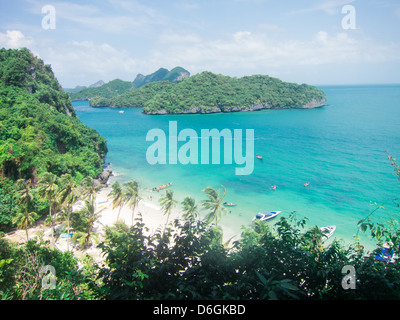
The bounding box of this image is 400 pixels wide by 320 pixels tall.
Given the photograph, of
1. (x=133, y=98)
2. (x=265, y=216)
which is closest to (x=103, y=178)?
(x=265, y=216)

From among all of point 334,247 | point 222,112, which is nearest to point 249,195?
point 334,247

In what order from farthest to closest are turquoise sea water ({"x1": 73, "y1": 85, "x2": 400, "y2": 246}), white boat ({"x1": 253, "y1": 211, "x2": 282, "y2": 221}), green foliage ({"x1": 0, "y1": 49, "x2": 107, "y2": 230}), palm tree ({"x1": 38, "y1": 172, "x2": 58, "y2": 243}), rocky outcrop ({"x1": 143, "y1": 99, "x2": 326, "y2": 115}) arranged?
rocky outcrop ({"x1": 143, "y1": 99, "x2": 326, "y2": 115}), turquoise sea water ({"x1": 73, "y1": 85, "x2": 400, "y2": 246}), white boat ({"x1": 253, "y1": 211, "x2": 282, "y2": 221}), green foliage ({"x1": 0, "y1": 49, "x2": 107, "y2": 230}), palm tree ({"x1": 38, "y1": 172, "x2": 58, "y2": 243})

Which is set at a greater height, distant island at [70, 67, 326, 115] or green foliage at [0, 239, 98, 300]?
distant island at [70, 67, 326, 115]

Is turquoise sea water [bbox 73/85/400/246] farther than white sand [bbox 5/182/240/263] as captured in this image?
Yes

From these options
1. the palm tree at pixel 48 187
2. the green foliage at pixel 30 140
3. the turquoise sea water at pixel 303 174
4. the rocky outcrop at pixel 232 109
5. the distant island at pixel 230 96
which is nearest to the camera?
the palm tree at pixel 48 187

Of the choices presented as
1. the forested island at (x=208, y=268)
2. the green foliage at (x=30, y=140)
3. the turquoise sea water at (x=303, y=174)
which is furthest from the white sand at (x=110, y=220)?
the forested island at (x=208, y=268)

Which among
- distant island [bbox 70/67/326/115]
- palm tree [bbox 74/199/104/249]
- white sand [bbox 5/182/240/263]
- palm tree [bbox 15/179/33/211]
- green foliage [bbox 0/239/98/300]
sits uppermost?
distant island [bbox 70/67/326/115]

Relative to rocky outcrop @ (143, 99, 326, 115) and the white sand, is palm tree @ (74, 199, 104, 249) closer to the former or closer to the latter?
the white sand

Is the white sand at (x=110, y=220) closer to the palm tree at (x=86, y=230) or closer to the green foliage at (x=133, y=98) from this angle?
the palm tree at (x=86, y=230)

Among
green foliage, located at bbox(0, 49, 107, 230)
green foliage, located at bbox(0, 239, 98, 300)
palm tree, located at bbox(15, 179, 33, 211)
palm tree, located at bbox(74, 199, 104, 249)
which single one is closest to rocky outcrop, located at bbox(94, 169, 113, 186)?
green foliage, located at bbox(0, 49, 107, 230)

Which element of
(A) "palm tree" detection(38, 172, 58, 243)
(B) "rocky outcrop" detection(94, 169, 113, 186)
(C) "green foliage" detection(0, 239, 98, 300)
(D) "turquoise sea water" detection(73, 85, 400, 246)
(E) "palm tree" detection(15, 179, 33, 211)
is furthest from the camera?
(B) "rocky outcrop" detection(94, 169, 113, 186)

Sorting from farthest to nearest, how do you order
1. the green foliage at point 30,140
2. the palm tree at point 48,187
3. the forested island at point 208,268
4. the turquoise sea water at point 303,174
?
1. the turquoise sea water at point 303,174
2. the green foliage at point 30,140
3. the palm tree at point 48,187
4. the forested island at point 208,268

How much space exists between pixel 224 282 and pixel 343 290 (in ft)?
7.05
